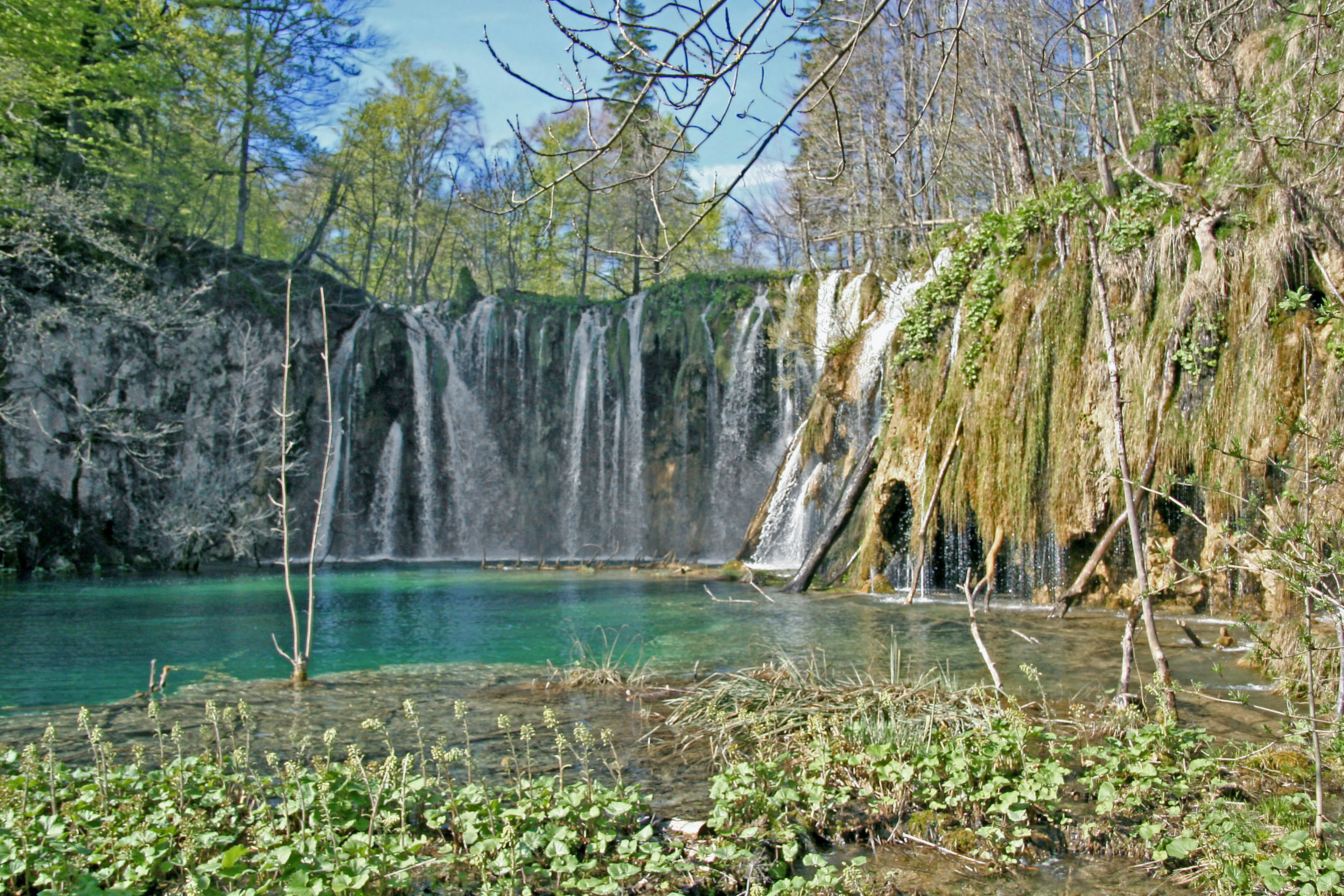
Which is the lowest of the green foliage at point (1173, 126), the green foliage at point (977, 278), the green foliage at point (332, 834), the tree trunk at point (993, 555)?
the green foliage at point (332, 834)

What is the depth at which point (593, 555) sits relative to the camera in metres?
23.4

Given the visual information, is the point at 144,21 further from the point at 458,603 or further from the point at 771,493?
the point at 771,493

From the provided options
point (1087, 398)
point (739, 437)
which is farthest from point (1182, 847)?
point (739, 437)

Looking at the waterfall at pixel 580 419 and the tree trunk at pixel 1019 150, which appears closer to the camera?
the tree trunk at pixel 1019 150

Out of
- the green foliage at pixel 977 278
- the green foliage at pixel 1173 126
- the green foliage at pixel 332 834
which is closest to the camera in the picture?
the green foliage at pixel 332 834

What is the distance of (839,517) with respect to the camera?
1241 centimetres

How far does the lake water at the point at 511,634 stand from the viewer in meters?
7.26

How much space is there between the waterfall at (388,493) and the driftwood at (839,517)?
1384cm

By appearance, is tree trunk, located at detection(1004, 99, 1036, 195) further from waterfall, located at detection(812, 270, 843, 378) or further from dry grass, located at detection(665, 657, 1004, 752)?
dry grass, located at detection(665, 657, 1004, 752)

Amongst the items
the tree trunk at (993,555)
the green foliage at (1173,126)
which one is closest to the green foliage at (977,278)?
the green foliage at (1173,126)

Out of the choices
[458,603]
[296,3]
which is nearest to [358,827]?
[458,603]

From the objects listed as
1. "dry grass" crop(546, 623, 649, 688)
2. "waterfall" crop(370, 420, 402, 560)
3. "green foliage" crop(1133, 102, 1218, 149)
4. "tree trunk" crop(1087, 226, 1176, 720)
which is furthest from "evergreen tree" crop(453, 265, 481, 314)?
"tree trunk" crop(1087, 226, 1176, 720)

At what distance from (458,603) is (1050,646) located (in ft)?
27.2

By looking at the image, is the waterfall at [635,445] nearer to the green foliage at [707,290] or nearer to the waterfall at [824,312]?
the green foliage at [707,290]
